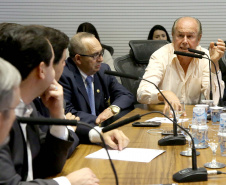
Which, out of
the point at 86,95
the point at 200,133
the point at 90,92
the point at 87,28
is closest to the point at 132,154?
the point at 200,133

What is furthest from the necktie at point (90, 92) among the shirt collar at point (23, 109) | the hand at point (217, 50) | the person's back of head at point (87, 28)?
the person's back of head at point (87, 28)

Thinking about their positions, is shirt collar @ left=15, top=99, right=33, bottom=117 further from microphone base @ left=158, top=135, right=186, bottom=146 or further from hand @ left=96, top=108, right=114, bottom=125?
hand @ left=96, top=108, right=114, bottom=125

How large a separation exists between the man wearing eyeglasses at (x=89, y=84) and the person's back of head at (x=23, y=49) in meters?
1.50

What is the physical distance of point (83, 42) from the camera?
3248 mm

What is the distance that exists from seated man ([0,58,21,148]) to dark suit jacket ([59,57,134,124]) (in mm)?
1958

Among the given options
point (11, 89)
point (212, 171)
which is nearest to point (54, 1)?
point (212, 171)

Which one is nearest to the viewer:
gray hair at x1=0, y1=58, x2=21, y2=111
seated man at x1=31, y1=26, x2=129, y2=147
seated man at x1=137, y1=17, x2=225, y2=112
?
gray hair at x1=0, y1=58, x2=21, y2=111

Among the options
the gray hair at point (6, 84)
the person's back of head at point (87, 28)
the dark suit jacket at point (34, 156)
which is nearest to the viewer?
the gray hair at point (6, 84)

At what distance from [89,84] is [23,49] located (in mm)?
1842

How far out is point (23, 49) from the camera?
55.8 inches

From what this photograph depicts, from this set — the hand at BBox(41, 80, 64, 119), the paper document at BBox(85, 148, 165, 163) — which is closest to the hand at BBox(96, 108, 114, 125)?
the paper document at BBox(85, 148, 165, 163)

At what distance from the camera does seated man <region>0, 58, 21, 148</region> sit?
0.80 m

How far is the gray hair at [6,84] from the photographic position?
80 centimetres

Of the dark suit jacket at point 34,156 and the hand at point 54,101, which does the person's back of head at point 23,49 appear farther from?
the hand at point 54,101
